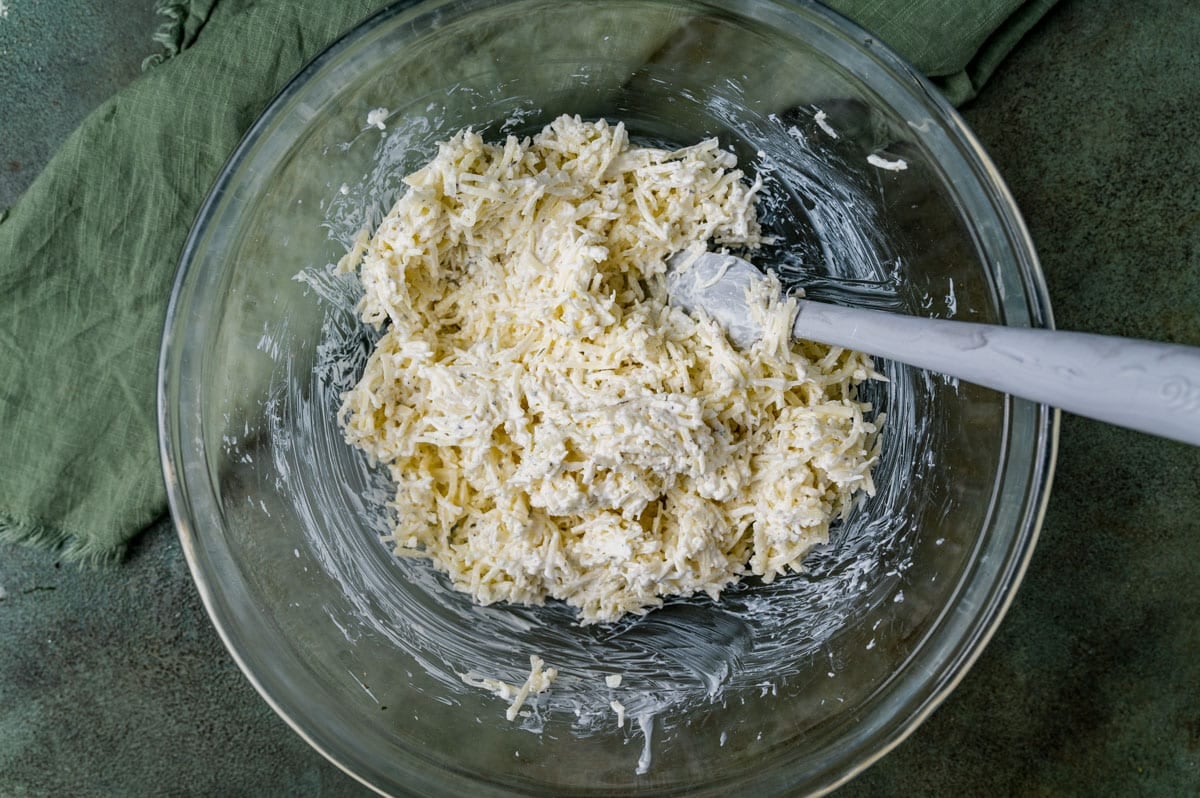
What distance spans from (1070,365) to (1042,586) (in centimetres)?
132

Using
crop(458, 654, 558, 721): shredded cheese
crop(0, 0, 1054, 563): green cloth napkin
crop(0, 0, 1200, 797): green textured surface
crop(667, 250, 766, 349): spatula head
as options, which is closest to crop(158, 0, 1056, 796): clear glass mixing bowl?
crop(458, 654, 558, 721): shredded cheese

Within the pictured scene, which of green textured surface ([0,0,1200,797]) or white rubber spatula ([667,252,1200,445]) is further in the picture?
green textured surface ([0,0,1200,797])

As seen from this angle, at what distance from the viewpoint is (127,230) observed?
210 centimetres

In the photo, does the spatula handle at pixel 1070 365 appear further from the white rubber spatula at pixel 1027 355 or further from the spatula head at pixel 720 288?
the spatula head at pixel 720 288

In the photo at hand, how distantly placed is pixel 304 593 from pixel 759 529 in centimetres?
96

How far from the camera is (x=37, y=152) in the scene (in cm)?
219

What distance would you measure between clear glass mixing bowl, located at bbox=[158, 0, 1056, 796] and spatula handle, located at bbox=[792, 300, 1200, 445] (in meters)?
0.45

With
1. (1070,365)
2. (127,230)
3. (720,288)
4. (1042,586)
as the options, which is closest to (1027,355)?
(1070,365)

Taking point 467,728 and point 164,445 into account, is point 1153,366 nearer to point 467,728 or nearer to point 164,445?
point 467,728

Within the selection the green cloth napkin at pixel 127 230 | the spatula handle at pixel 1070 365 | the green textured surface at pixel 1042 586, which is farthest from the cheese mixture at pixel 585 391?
the green textured surface at pixel 1042 586

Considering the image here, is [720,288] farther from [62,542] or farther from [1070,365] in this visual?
[62,542]

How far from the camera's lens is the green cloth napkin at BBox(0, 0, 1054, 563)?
206 cm

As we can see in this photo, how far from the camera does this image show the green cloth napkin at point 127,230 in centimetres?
206

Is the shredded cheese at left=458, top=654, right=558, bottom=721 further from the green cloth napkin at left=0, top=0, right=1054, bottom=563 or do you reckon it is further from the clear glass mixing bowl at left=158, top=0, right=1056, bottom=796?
the green cloth napkin at left=0, top=0, right=1054, bottom=563
